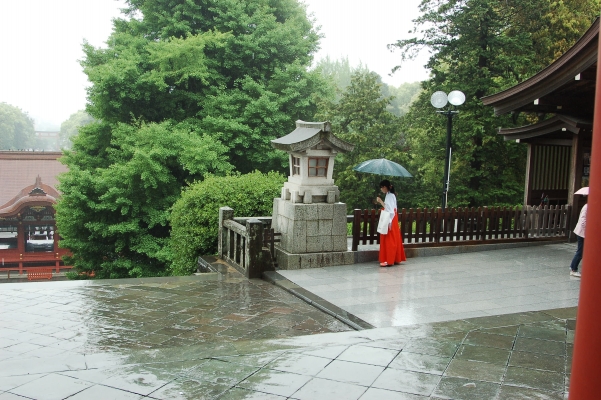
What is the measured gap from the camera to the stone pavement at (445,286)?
7492 millimetres

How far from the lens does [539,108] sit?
13.1 m

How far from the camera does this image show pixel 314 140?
10.2m

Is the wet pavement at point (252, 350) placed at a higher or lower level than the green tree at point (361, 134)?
lower

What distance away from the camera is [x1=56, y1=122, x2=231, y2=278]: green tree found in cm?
1847

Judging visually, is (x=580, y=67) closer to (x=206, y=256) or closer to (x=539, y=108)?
(x=539, y=108)

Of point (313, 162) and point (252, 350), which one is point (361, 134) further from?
point (252, 350)

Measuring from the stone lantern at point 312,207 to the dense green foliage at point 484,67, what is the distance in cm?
948

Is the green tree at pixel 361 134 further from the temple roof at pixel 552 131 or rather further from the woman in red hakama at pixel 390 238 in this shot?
the woman in red hakama at pixel 390 238

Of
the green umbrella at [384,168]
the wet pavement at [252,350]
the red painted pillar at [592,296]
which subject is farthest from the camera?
the green umbrella at [384,168]

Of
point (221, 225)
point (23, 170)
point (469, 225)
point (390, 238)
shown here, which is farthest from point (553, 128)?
point (23, 170)

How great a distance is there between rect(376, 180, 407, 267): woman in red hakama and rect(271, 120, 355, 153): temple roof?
1174mm

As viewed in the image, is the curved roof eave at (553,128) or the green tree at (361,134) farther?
the green tree at (361,134)

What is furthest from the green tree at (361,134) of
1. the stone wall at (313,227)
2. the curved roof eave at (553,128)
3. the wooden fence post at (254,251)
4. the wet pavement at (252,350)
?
the wet pavement at (252,350)

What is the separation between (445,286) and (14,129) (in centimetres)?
9397
